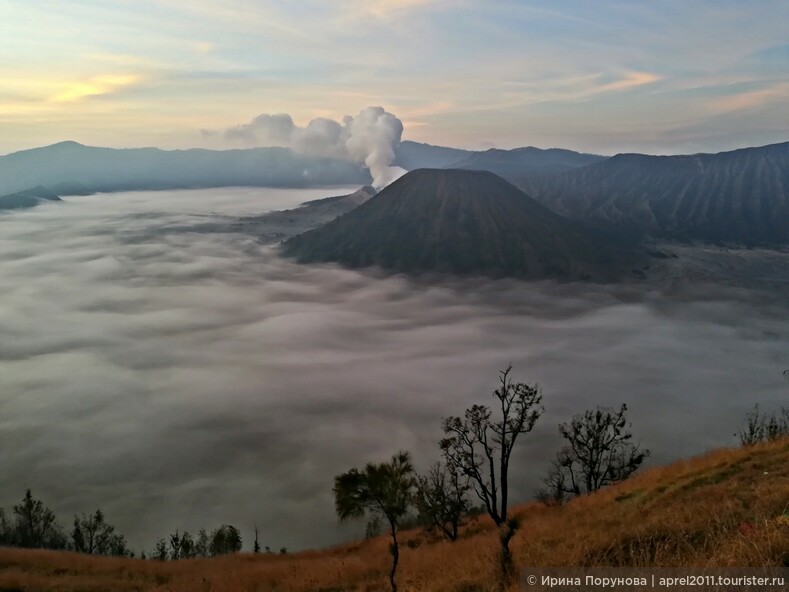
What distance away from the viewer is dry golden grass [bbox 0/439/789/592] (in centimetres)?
1015

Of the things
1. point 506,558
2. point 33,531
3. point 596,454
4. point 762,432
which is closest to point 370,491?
point 506,558

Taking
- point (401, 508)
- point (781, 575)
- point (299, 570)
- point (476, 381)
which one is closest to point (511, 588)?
point (781, 575)

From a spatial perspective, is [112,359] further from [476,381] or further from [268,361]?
[476,381]

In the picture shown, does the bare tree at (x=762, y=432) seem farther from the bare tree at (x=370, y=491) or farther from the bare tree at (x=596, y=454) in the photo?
the bare tree at (x=370, y=491)

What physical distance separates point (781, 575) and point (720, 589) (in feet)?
3.35

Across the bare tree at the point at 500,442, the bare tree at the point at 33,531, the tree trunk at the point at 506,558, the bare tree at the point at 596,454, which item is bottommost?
the bare tree at the point at 33,531

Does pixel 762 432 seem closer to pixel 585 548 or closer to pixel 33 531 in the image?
pixel 585 548

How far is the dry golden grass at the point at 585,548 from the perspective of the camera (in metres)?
10.2

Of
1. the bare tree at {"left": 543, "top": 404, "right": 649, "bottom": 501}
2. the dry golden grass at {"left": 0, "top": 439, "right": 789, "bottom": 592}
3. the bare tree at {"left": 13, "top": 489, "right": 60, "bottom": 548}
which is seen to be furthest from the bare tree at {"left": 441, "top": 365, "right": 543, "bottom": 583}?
the bare tree at {"left": 13, "top": 489, "right": 60, "bottom": 548}

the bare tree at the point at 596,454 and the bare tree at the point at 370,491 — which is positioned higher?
the bare tree at the point at 370,491

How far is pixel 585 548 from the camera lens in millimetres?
11125

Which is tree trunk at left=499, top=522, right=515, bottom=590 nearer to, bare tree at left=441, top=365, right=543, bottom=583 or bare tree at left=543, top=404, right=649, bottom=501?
bare tree at left=441, top=365, right=543, bottom=583

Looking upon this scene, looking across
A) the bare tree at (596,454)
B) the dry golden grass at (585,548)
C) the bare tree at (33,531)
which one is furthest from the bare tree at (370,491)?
the bare tree at (33,531)

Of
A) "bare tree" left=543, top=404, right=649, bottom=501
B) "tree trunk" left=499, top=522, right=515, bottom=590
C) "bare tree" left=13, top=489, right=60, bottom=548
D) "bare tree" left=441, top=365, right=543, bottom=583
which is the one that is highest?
"tree trunk" left=499, top=522, right=515, bottom=590
